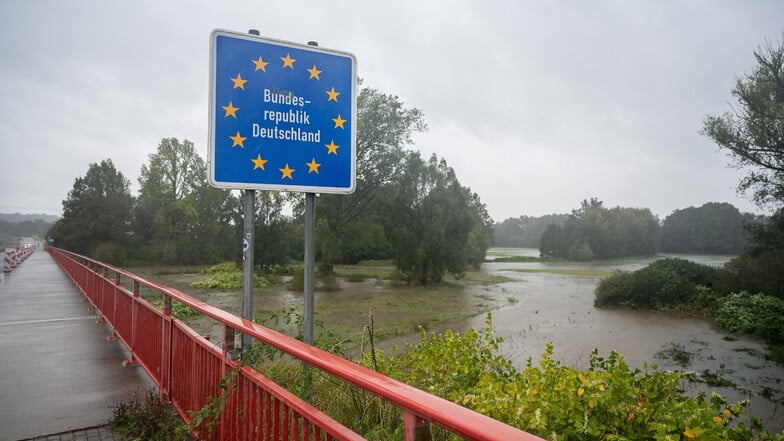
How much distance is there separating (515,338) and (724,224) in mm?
56735

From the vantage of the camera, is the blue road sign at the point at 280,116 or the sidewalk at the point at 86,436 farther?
the sidewalk at the point at 86,436

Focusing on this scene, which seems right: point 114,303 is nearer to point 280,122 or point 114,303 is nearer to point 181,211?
point 280,122

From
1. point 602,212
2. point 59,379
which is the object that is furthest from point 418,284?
point 602,212

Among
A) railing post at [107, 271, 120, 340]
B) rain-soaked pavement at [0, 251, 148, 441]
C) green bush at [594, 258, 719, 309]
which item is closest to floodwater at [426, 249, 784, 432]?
green bush at [594, 258, 719, 309]

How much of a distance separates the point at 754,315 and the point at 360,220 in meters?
21.4

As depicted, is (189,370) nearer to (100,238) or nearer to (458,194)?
(458,194)

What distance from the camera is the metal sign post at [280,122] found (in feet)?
9.73

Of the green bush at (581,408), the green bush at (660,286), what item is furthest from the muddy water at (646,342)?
the green bush at (581,408)

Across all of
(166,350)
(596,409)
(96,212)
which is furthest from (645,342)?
(96,212)

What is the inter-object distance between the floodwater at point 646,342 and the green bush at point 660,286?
3.15 feet

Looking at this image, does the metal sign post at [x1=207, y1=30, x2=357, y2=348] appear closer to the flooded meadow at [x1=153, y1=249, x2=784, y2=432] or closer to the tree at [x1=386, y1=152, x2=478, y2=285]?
the flooded meadow at [x1=153, y1=249, x2=784, y2=432]

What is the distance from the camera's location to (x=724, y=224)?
177ft

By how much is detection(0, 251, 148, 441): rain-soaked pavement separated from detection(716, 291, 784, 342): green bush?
1363 centimetres

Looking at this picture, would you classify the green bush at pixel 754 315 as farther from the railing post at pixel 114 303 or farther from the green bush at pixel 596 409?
A: the railing post at pixel 114 303
